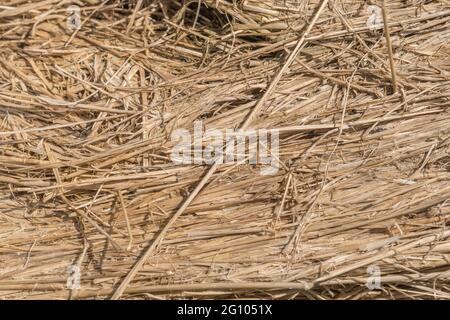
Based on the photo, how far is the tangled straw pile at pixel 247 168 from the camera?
1.70m

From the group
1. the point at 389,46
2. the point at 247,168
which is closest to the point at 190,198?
the point at 247,168

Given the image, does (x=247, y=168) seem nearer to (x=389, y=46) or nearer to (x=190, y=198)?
(x=190, y=198)

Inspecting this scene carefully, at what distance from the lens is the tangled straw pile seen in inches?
66.7

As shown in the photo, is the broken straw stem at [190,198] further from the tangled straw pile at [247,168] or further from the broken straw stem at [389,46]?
the broken straw stem at [389,46]

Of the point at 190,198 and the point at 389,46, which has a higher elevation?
the point at 389,46

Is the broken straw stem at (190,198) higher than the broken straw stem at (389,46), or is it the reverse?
the broken straw stem at (389,46)

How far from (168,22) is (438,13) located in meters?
0.84

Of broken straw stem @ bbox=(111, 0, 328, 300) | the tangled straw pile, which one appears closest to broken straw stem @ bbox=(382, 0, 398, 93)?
the tangled straw pile

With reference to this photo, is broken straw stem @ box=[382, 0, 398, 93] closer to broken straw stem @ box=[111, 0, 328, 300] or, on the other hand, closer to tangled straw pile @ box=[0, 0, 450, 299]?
tangled straw pile @ box=[0, 0, 450, 299]

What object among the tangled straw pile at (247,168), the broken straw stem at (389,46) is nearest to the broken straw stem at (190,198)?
Answer: the tangled straw pile at (247,168)

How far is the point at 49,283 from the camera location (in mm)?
1731

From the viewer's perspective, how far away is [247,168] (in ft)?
5.79
